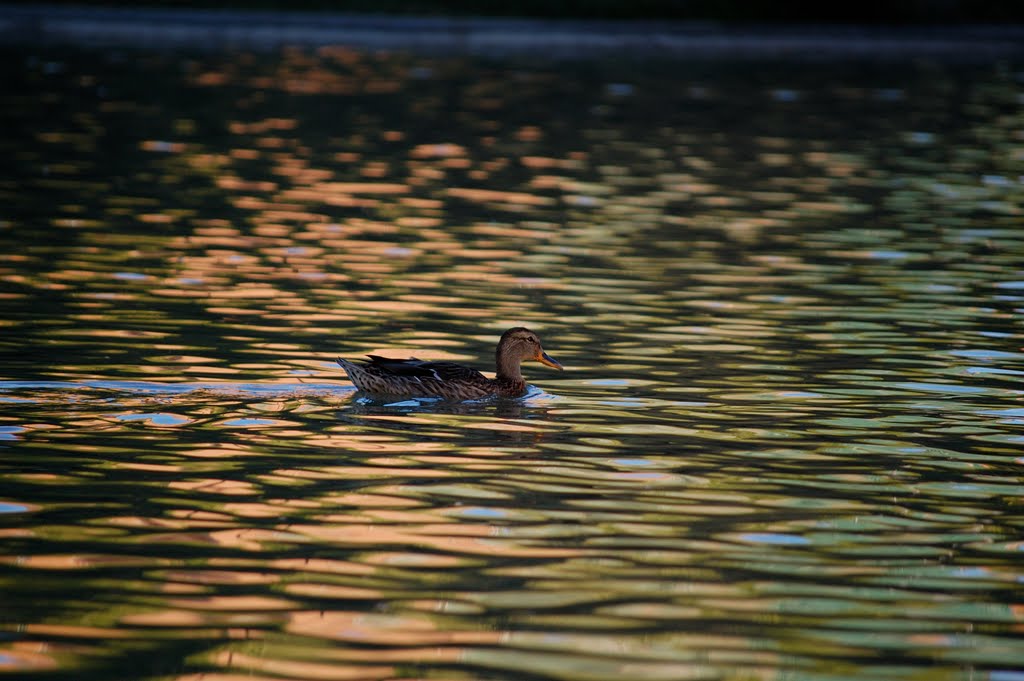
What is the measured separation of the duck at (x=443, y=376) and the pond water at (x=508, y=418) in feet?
0.52

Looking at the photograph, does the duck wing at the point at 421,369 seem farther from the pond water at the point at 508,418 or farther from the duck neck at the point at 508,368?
the duck neck at the point at 508,368

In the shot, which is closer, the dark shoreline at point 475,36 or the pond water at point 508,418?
the pond water at point 508,418

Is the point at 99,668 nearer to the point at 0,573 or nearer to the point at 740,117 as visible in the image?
the point at 0,573

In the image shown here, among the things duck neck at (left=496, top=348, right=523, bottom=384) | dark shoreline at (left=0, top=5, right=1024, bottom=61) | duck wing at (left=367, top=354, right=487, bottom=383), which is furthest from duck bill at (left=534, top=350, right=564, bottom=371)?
dark shoreline at (left=0, top=5, right=1024, bottom=61)

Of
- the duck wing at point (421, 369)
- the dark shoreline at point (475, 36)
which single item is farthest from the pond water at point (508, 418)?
the dark shoreline at point (475, 36)

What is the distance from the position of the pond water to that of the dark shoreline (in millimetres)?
A: 19900

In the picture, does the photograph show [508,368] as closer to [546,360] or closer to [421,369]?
[546,360]

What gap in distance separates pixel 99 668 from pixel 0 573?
142 cm

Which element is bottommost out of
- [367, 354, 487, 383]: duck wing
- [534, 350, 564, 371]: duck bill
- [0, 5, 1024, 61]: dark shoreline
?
[0, 5, 1024, 61]: dark shoreline

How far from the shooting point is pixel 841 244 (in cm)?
2166

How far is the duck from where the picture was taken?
1273 cm

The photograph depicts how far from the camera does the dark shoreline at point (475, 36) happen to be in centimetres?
4853

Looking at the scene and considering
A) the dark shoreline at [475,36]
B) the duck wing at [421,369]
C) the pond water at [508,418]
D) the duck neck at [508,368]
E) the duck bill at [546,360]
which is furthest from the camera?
the dark shoreline at [475,36]

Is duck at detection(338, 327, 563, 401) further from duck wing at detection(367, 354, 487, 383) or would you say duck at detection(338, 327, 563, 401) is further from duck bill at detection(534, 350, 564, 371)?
duck bill at detection(534, 350, 564, 371)
